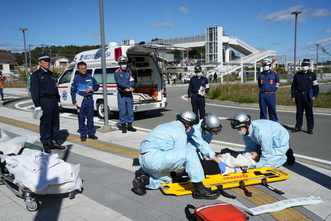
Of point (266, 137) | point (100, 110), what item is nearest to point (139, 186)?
point (266, 137)

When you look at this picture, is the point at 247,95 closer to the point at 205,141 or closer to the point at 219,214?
the point at 205,141

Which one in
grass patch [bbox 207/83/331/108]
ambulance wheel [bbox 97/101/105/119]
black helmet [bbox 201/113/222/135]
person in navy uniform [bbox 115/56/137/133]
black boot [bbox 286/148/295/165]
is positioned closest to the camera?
black helmet [bbox 201/113/222/135]

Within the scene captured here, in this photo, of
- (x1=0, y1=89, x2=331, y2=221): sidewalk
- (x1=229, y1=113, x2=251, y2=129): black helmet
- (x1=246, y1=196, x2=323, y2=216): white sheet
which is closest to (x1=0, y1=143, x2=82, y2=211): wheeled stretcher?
(x1=0, y1=89, x2=331, y2=221): sidewalk

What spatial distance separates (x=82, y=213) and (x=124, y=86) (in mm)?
5066

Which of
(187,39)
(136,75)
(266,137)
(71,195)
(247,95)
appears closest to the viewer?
(71,195)

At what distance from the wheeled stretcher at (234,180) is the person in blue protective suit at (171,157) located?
154 millimetres

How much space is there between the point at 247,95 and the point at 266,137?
11.8 m

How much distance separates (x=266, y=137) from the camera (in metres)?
4.45

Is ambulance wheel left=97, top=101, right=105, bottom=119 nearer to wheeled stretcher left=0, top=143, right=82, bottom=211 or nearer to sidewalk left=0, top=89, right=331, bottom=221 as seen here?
sidewalk left=0, top=89, right=331, bottom=221

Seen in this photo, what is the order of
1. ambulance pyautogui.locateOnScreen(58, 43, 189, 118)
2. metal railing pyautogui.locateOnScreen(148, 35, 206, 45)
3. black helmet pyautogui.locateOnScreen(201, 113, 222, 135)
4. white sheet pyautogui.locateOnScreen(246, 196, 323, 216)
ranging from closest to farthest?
white sheet pyautogui.locateOnScreen(246, 196, 323, 216)
black helmet pyautogui.locateOnScreen(201, 113, 222, 135)
ambulance pyautogui.locateOnScreen(58, 43, 189, 118)
metal railing pyautogui.locateOnScreen(148, 35, 206, 45)

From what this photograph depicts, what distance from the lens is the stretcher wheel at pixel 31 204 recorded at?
3.39m

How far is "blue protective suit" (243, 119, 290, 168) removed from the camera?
4461mm

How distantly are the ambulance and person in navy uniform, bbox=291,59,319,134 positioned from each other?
417cm

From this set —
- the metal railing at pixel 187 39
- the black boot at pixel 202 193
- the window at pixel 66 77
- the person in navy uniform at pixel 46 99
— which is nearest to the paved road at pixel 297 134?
the window at pixel 66 77
